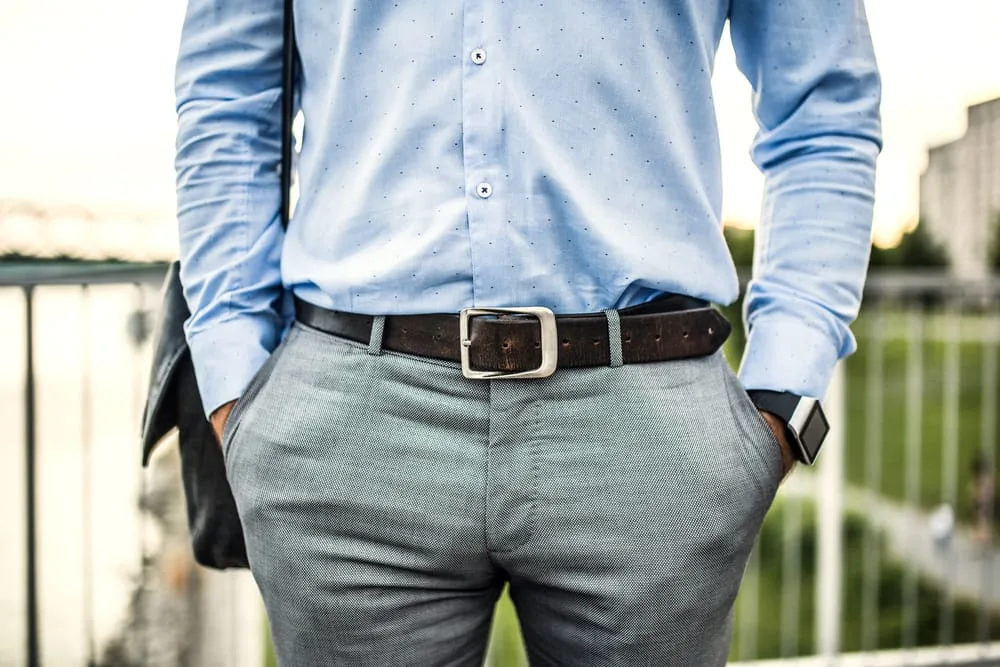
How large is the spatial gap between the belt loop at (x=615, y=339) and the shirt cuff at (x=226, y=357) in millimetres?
411

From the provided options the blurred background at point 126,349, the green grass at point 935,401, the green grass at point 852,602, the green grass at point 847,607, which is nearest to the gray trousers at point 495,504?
the blurred background at point 126,349

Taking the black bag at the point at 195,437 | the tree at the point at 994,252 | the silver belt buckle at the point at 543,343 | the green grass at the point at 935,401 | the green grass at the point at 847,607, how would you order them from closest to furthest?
1. the silver belt buckle at the point at 543,343
2. the black bag at the point at 195,437
3. the green grass at the point at 935,401
4. the tree at the point at 994,252
5. the green grass at the point at 847,607

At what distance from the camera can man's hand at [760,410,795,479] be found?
0.98 meters

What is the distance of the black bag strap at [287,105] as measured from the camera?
3.45 feet

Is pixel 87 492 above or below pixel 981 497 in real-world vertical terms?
above

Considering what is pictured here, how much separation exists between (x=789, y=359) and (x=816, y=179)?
22 cm

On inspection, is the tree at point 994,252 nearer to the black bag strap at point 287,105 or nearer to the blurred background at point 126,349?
the blurred background at point 126,349

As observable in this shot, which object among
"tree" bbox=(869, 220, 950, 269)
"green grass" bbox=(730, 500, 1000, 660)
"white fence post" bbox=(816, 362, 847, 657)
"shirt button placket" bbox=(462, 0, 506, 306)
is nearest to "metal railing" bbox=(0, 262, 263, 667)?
"shirt button placket" bbox=(462, 0, 506, 306)

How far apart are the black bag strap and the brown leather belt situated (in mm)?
215

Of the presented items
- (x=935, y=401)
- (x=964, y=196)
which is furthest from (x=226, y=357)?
(x=964, y=196)

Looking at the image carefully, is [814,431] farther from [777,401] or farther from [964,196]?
[964,196]

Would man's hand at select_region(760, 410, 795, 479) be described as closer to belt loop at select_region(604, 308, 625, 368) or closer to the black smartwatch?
the black smartwatch

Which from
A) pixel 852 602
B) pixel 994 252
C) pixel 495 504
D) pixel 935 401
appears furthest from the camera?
pixel 852 602

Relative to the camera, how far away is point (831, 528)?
9.52ft
